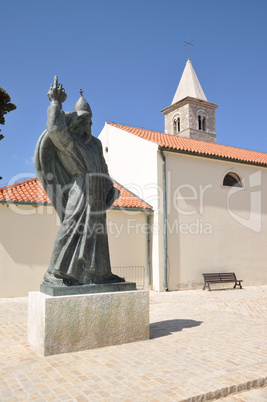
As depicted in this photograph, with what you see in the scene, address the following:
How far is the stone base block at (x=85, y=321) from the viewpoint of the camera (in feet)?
13.8

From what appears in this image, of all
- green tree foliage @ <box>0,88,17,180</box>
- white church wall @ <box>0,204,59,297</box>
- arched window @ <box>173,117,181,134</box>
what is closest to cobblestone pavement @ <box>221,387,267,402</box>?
green tree foliage @ <box>0,88,17,180</box>

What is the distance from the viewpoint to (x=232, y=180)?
50.2 feet

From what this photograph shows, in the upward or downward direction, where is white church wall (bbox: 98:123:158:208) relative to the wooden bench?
upward

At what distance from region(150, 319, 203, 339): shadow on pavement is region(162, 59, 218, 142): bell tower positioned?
68.7ft

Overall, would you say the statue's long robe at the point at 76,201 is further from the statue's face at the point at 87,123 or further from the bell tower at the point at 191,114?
the bell tower at the point at 191,114

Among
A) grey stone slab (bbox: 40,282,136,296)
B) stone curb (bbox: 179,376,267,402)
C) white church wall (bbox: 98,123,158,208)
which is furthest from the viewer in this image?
white church wall (bbox: 98,123,158,208)

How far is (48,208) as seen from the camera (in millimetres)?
11328

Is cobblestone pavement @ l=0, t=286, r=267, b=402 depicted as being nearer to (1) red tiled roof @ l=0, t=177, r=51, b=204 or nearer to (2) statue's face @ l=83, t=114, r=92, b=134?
(2) statue's face @ l=83, t=114, r=92, b=134

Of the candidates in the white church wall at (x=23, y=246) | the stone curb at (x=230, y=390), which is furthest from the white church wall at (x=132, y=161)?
the stone curb at (x=230, y=390)

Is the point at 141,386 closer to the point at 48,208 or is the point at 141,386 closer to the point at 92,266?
the point at 92,266

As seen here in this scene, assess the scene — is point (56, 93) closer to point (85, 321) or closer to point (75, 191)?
point (75, 191)

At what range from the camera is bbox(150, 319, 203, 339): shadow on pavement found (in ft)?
18.0

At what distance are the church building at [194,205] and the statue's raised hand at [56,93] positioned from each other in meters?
8.50

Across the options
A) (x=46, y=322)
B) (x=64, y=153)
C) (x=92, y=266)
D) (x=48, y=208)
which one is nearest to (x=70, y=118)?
(x=64, y=153)
